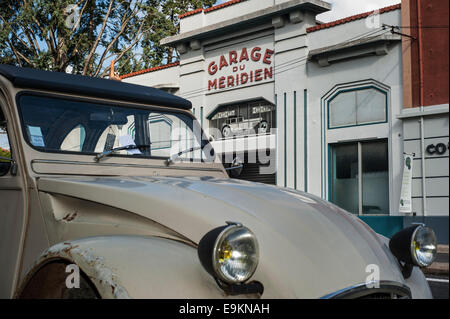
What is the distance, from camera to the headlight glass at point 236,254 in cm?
197

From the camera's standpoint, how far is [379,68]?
1349 centimetres

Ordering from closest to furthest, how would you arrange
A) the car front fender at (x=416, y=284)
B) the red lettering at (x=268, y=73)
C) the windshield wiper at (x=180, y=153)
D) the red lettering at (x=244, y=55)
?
the car front fender at (x=416, y=284) < the windshield wiper at (x=180, y=153) < the red lettering at (x=268, y=73) < the red lettering at (x=244, y=55)

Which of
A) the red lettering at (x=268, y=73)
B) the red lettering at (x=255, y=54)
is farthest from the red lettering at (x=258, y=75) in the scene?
the red lettering at (x=255, y=54)

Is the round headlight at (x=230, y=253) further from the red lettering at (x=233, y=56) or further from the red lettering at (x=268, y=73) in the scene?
the red lettering at (x=233, y=56)

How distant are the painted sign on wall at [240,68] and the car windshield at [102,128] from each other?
1251cm

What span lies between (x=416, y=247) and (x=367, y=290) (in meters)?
0.52

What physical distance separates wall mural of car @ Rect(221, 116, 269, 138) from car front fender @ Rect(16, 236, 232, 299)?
14.0 meters

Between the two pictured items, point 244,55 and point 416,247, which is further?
point 244,55

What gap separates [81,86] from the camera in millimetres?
3396

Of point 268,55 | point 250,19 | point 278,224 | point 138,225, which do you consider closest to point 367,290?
point 278,224

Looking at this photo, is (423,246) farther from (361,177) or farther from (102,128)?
(361,177)
